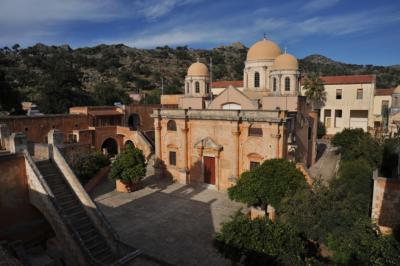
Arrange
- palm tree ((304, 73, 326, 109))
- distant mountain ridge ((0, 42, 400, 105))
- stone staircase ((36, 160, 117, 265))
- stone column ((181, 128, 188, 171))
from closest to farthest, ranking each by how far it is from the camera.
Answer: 1. stone staircase ((36, 160, 117, 265))
2. stone column ((181, 128, 188, 171))
3. palm tree ((304, 73, 326, 109))
4. distant mountain ridge ((0, 42, 400, 105))

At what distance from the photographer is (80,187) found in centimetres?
1030

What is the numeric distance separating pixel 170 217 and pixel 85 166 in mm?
8851

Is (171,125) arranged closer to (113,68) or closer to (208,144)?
(208,144)

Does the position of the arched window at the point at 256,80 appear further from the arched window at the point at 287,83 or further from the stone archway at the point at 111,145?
the stone archway at the point at 111,145

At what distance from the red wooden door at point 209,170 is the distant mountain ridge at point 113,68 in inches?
1155

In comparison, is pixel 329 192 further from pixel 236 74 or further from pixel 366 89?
pixel 236 74

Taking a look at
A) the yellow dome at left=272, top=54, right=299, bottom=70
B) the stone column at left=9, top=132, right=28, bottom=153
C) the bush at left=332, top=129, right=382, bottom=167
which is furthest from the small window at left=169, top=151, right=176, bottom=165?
the bush at left=332, top=129, right=382, bottom=167

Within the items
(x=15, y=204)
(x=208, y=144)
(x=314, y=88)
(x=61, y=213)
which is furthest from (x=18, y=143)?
(x=314, y=88)

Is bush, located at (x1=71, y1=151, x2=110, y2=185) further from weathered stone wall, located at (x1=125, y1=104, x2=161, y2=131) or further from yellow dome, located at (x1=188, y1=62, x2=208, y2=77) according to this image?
weathered stone wall, located at (x1=125, y1=104, x2=161, y2=131)

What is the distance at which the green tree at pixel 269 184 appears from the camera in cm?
1325

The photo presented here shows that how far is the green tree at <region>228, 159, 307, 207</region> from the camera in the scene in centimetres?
1325

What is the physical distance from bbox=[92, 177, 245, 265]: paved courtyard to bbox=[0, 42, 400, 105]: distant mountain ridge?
2840 cm

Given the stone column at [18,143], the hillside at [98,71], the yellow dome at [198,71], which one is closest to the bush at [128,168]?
the stone column at [18,143]

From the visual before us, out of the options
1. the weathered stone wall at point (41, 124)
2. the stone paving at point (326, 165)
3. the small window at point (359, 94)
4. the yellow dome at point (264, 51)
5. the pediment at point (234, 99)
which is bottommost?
the stone paving at point (326, 165)
